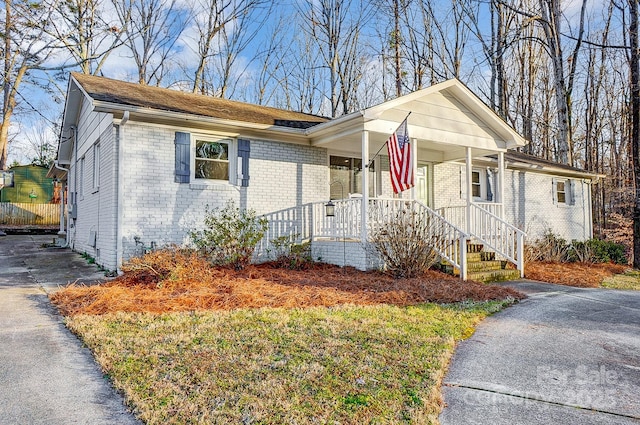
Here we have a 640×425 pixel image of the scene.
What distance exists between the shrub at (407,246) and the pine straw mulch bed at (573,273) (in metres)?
3.11

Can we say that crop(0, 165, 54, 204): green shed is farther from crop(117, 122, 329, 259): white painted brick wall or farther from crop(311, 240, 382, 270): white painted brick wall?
crop(311, 240, 382, 270): white painted brick wall

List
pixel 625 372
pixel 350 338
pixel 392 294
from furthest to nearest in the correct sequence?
1. pixel 392 294
2. pixel 350 338
3. pixel 625 372

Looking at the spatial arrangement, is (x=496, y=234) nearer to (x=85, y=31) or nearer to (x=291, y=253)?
(x=291, y=253)

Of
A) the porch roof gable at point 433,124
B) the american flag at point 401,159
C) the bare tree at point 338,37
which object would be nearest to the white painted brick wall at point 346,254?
the american flag at point 401,159

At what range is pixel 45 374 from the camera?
3492 mm

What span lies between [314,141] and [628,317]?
23.4ft

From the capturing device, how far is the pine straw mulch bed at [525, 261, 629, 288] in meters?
9.30

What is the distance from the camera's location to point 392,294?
21.3 ft

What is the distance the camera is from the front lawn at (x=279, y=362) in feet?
9.29

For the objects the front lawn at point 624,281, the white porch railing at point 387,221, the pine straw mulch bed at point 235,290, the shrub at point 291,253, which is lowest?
the front lawn at point 624,281

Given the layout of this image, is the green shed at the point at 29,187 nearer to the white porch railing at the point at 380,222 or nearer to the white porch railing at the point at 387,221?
the white porch railing at the point at 387,221

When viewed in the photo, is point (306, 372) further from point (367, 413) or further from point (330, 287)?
point (330, 287)

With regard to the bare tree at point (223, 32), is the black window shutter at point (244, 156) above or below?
below

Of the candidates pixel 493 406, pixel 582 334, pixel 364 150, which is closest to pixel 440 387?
pixel 493 406
